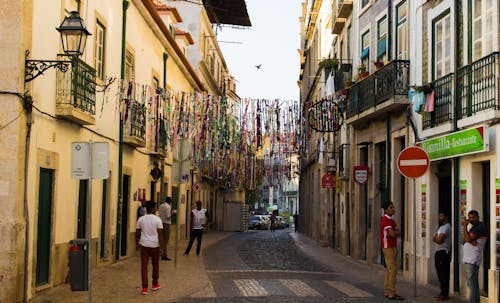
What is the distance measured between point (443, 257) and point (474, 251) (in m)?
1.86

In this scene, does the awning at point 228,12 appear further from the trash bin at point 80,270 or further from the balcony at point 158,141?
the trash bin at point 80,270

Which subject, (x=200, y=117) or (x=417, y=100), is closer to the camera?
(x=417, y=100)

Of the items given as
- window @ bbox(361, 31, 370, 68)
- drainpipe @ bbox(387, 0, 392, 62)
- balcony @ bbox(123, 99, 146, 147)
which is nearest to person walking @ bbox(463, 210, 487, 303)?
drainpipe @ bbox(387, 0, 392, 62)

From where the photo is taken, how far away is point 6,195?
11531mm

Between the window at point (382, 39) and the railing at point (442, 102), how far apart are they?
16.8 feet

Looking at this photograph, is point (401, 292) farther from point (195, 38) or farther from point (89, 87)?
point (195, 38)

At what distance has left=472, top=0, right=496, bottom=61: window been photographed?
13070 mm

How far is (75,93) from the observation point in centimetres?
1381

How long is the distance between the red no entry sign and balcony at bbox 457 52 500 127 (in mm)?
1090

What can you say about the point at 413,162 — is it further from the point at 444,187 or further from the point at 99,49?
the point at 99,49

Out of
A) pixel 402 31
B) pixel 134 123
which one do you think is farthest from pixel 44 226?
pixel 402 31

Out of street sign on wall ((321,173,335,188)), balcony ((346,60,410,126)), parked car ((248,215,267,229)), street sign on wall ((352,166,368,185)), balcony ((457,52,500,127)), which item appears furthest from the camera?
parked car ((248,215,267,229))

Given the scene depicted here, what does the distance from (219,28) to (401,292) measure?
4019 centimetres

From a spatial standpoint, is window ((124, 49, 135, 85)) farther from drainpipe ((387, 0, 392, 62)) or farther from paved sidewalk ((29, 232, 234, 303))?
drainpipe ((387, 0, 392, 62))
